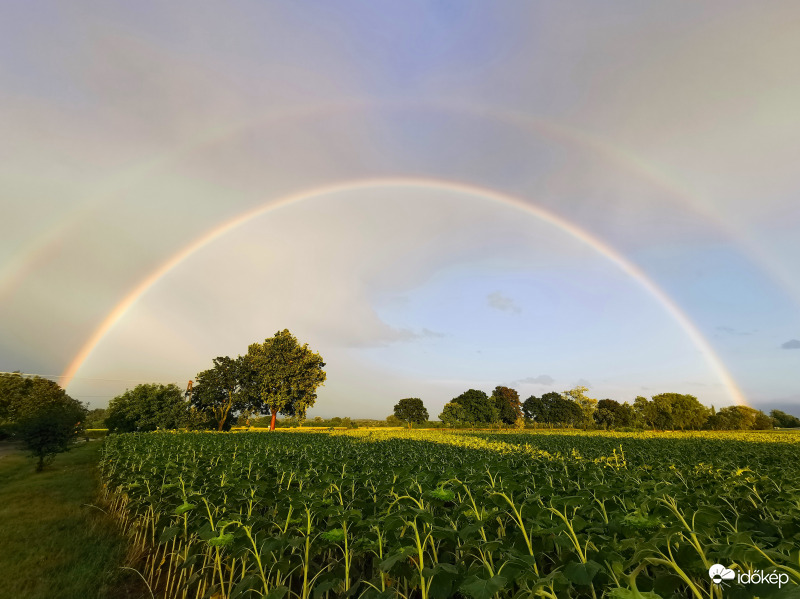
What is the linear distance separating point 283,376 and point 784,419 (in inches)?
7828

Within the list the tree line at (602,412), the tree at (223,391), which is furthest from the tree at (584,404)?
the tree at (223,391)

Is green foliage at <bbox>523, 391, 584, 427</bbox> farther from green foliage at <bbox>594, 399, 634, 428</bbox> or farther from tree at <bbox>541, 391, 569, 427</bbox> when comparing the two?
green foliage at <bbox>594, 399, 634, 428</bbox>

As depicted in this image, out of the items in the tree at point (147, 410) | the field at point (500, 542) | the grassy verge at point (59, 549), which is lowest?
the grassy verge at point (59, 549)

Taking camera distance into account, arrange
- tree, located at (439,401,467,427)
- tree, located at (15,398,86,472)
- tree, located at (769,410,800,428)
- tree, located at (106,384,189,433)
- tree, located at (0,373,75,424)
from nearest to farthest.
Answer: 1. tree, located at (15,398,86,472)
2. tree, located at (106,384,189,433)
3. tree, located at (0,373,75,424)
4. tree, located at (439,401,467,427)
5. tree, located at (769,410,800,428)

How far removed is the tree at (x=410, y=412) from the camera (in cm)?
10419

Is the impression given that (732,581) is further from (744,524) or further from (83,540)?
(83,540)

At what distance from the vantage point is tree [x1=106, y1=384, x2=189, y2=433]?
49406 mm

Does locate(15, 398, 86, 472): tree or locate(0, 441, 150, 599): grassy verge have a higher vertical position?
locate(15, 398, 86, 472): tree

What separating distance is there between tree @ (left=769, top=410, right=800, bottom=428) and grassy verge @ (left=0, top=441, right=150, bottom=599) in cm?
20759

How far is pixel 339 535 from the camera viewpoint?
12.3ft

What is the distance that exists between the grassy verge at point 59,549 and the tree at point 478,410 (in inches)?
3348

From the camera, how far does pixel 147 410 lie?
5144 cm

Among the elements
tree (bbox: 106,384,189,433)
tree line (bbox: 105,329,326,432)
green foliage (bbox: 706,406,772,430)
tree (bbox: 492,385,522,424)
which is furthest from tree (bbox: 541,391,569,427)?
tree (bbox: 106,384,189,433)

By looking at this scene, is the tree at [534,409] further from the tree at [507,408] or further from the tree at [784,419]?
the tree at [784,419]
